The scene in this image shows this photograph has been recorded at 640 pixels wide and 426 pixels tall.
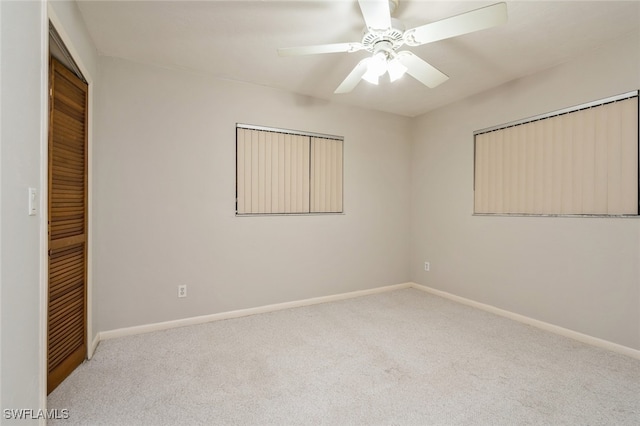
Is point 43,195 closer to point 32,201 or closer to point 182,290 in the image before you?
point 32,201

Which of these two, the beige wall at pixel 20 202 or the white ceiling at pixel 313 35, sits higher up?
the white ceiling at pixel 313 35

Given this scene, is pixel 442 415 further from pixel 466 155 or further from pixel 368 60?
pixel 466 155

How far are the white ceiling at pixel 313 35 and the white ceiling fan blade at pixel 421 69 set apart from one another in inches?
12.3

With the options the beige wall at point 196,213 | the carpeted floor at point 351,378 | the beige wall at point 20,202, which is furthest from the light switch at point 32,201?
the beige wall at point 196,213

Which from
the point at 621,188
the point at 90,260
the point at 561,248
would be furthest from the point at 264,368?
the point at 621,188

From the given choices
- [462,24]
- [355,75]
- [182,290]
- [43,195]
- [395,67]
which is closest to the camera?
[43,195]

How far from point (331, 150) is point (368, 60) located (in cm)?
173

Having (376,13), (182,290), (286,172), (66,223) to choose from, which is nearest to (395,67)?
(376,13)

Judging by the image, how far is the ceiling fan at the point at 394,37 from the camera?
153 cm

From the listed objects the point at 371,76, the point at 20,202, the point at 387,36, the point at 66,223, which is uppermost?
the point at 387,36

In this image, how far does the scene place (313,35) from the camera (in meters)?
2.32

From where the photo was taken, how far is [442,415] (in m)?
1.63

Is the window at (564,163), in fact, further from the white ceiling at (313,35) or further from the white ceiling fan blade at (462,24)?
the white ceiling fan blade at (462,24)

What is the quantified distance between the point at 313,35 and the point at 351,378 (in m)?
2.56
